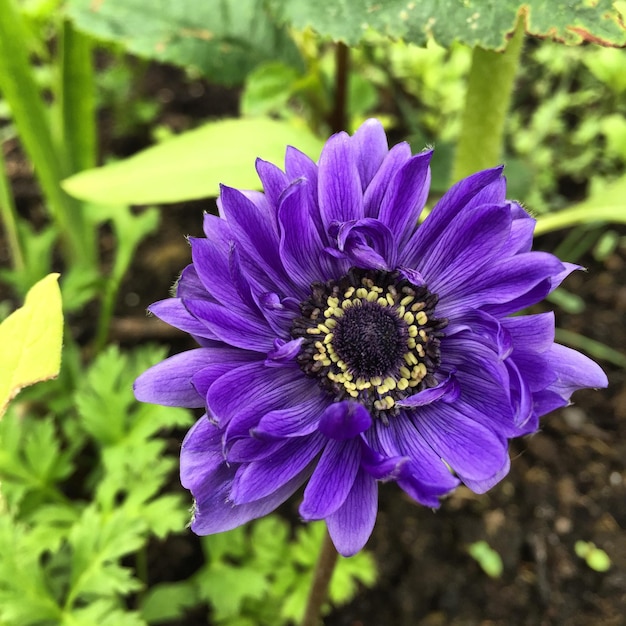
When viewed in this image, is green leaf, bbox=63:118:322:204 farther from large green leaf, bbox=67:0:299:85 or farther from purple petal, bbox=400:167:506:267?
purple petal, bbox=400:167:506:267

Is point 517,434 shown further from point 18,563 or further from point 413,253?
point 18,563

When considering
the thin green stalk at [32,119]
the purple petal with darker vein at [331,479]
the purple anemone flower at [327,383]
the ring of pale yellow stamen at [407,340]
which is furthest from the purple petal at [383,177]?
the thin green stalk at [32,119]

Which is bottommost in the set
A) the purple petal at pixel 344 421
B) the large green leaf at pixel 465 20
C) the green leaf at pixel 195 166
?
the purple petal at pixel 344 421

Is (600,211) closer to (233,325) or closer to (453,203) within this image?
(453,203)

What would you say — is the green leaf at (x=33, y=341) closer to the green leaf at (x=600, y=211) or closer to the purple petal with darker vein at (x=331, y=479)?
the purple petal with darker vein at (x=331, y=479)

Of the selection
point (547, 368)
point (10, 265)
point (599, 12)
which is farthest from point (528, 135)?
point (10, 265)

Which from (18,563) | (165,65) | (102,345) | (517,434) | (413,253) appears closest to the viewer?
(517,434)

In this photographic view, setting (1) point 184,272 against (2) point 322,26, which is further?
(2) point 322,26
